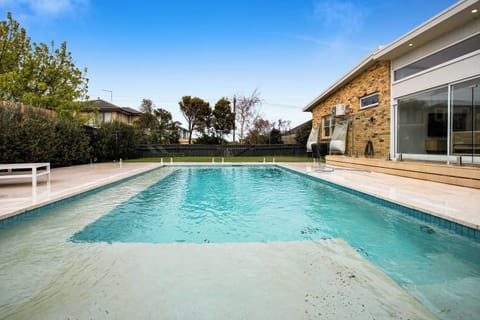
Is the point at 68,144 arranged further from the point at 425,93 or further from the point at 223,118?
the point at 223,118

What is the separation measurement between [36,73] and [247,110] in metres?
16.4

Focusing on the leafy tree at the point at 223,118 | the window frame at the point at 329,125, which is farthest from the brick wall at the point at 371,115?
the leafy tree at the point at 223,118

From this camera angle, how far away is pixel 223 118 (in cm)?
2658

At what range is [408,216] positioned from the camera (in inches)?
147

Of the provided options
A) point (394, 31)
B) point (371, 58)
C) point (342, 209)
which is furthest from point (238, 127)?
point (342, 209)

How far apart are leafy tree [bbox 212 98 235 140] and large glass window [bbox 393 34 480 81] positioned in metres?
19.1

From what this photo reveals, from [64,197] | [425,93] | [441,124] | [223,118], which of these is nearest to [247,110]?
[223,118]

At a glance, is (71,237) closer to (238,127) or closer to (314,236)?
(314,236)

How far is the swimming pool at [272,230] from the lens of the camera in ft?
7.30

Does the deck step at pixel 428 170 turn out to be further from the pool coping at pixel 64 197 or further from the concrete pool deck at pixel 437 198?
the pool coping at pixel 64 197

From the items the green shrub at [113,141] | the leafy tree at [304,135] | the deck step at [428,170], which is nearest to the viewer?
the deck step at [428,170]

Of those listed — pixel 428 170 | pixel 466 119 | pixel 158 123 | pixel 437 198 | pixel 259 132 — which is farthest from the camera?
pixel 158 123

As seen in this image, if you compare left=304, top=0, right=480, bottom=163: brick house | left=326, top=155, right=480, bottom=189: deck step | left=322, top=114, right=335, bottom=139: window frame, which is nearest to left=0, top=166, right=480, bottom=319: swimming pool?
left=326, top=155, right=480, bottom=189: deck step

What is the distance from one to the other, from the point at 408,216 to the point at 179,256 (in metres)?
3.40
